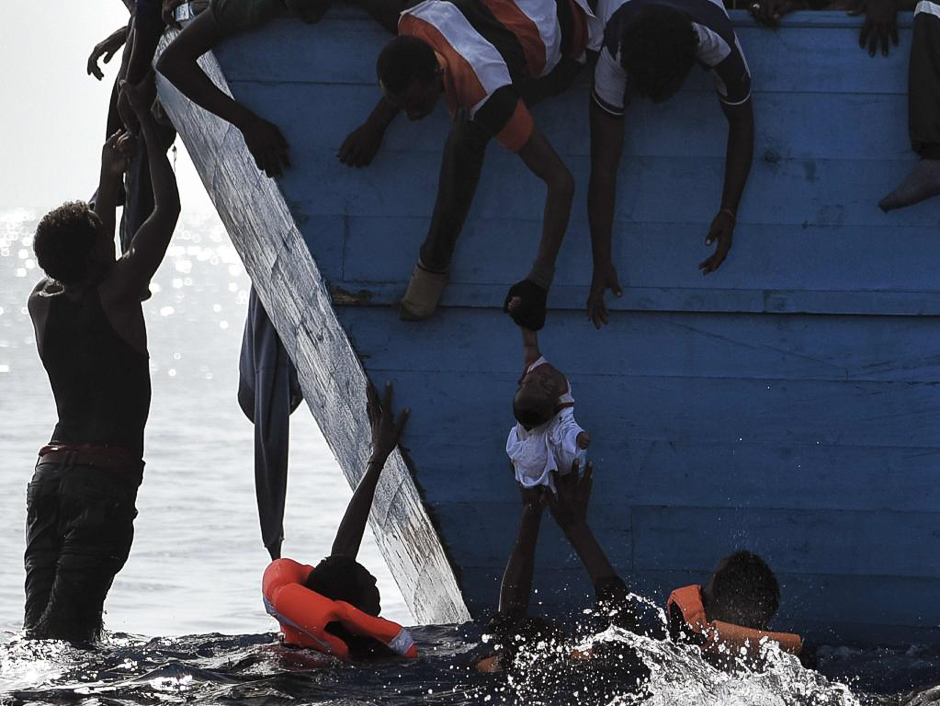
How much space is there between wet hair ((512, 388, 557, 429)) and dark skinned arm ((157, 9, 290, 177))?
114cm

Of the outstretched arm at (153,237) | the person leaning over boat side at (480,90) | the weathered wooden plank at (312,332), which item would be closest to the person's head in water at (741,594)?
the person leaning over boat side at (480,90)

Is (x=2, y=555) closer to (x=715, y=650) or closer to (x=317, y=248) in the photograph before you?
(x=317, y=248)

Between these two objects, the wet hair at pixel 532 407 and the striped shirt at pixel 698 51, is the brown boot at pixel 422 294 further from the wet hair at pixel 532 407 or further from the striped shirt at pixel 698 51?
the striped shirt at pixel 698 51

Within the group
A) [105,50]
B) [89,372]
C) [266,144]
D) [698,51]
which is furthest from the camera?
[105,50]

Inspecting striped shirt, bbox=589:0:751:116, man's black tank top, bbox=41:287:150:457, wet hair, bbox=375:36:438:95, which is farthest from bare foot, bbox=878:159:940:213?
man's black tank top, bbox=41:287:150:457

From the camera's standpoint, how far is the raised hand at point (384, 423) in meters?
5.24

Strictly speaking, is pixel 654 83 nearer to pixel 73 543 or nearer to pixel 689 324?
pixel 689 324

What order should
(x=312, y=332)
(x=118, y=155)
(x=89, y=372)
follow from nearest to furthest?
(x=89, y=372), (x=118, y=155), (x=312, y=332)

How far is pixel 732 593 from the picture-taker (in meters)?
4.72

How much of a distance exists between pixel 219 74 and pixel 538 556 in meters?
2.02

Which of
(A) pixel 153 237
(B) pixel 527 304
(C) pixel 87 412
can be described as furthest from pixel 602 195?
(C) pixel 87 412

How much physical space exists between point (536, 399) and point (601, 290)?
447mm

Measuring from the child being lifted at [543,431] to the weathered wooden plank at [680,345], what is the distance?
0.46ft

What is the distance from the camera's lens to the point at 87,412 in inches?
209
